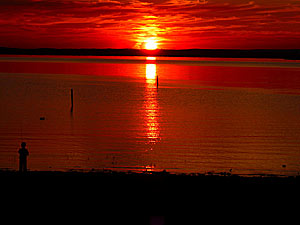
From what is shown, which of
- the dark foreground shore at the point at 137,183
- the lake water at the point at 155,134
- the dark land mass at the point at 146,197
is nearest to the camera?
the dark land mass at the point at 146,197

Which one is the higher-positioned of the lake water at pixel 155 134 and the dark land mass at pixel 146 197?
the lake water at pixel 155 134

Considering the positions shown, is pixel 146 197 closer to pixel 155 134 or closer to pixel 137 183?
pixel 137 183

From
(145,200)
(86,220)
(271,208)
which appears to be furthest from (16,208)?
(271,208)

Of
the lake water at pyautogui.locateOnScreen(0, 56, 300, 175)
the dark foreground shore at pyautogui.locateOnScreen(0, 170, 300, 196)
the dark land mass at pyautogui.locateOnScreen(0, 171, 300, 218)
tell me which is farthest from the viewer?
the lake water at pyautogui.locateOnScreen(0, 56, 300, 175)

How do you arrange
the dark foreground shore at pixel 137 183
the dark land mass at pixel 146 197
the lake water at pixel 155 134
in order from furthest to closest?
the lake water at pixel 155 134
the dark foreground shore at pixel 137 183
the dark land mass at pixel 146 197

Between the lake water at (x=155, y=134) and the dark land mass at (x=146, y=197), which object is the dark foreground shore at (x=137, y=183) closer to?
the dark land mass at (x=146, y=197)

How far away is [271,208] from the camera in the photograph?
1532cm

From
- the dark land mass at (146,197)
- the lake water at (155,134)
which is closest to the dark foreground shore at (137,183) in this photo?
the dark land mass at (146,197)

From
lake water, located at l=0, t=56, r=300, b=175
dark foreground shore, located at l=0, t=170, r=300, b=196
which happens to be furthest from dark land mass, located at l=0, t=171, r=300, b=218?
lake water, located at l=0, t=56, r=300, b=175

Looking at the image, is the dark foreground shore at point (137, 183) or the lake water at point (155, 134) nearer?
the dark foreground shore at point (137, 183)

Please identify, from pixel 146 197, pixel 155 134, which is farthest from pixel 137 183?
pixel 155 134

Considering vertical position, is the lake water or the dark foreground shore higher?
the lake water

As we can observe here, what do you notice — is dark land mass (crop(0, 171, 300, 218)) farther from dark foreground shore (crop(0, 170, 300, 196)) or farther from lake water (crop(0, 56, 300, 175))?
lake water (crop(0, 56, 300, 175))

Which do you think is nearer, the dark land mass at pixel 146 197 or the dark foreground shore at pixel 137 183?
the dark land mass at pixel 146 197
